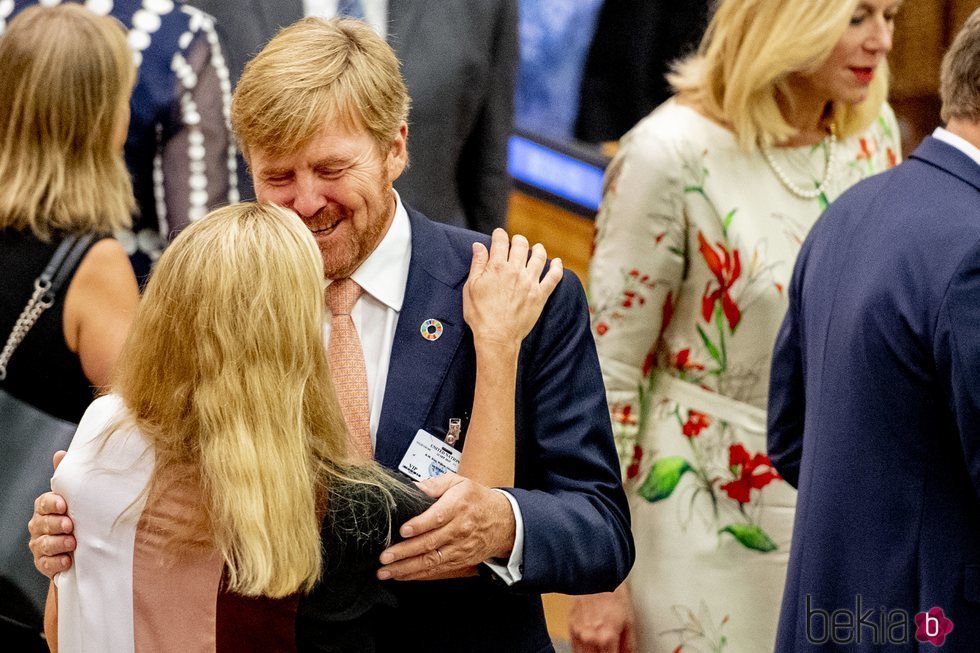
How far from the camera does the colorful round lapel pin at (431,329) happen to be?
2.19 m

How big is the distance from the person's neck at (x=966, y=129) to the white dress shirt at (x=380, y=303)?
0.97 meters

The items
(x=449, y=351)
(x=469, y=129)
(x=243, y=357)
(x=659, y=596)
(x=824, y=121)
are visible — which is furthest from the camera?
(x=469, y=129)

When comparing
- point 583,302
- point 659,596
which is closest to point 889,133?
point 659,596

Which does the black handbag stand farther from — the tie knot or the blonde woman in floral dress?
Answer: the blonde woman in floral dress

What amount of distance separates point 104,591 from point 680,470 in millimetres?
1495

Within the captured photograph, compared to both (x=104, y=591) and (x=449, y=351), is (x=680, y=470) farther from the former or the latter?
(x=104, y=591)

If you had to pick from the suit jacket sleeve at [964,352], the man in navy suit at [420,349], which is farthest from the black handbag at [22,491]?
the suit jacket sleeve at [964,352]

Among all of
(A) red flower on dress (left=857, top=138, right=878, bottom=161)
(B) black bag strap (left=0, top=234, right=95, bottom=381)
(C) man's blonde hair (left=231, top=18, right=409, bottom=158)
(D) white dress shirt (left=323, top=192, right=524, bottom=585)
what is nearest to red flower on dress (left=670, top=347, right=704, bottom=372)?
(A) red flower on dress (left=857, top=138, right=878, bottom=161)

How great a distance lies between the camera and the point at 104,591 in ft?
6.35

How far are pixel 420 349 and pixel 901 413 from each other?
0.80 m

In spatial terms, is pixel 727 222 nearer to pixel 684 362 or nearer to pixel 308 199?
pixel 684 362

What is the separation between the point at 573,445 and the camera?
2.18 meters

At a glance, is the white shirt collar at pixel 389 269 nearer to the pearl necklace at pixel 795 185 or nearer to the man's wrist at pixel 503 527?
the man's wrist at pixel 503 527

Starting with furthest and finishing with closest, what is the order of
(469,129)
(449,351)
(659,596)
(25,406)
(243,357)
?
(469,129)
(659,596)
(25,406)
(449,351)
(243,357)
